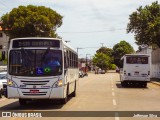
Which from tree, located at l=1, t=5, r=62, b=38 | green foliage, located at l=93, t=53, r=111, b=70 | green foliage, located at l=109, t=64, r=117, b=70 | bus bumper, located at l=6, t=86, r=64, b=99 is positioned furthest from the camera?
green foliage, located at l=109, t=64, r=117, b=70

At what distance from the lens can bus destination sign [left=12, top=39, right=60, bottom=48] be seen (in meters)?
17.9

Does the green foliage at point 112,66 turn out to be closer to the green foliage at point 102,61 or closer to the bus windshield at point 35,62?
the green foliage at point 102,61

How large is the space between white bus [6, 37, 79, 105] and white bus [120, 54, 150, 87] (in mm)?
18304

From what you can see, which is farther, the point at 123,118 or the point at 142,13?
the point at 142,13

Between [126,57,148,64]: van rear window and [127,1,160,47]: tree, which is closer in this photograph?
[126,57,148,64]: van rear window

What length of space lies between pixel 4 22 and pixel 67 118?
190 feet

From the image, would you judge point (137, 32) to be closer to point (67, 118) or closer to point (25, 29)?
point (25, 29)

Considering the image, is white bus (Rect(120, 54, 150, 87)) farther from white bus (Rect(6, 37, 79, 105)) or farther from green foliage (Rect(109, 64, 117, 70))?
green foliage (Rect(109, 64, 117, 70))

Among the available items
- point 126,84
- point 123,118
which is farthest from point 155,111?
point 126,84

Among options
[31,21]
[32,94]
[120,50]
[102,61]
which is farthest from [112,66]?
[32,94]

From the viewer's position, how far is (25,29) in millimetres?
66125

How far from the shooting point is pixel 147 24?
189ft

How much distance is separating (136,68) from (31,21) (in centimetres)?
3472

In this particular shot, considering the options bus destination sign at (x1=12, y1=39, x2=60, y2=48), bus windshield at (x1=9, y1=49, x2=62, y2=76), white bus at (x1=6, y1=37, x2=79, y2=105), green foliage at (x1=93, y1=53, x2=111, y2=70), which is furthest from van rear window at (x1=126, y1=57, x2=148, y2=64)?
green foliage at (x1=93, y1=53, x2=111, y2=70)
